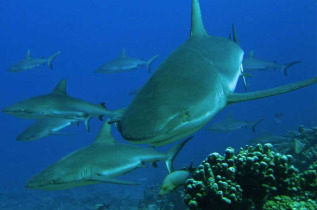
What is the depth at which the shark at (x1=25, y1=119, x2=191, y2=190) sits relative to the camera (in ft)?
13.0

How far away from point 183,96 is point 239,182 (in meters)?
1.51

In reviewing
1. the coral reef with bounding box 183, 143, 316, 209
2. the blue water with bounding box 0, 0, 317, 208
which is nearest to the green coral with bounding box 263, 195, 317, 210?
the coral reef with bounding box 183, 143, 316, 209

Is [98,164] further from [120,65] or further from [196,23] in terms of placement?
[120,65]

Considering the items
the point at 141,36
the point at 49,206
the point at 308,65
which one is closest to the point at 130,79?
the point at 141,36

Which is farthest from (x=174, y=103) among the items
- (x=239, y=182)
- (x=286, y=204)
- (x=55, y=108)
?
(x=55, y=108)

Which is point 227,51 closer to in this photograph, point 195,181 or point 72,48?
point 195,181

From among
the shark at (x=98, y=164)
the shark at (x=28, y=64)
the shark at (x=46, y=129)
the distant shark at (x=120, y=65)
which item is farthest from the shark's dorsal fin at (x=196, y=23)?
the shark at (x=28, y=64)

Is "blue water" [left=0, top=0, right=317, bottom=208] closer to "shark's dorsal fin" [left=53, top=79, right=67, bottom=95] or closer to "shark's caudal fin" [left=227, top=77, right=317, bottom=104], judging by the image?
"shark's dorsal fin" [left=53, top=79, right=67, bottom=95]

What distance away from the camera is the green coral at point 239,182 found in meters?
2.96

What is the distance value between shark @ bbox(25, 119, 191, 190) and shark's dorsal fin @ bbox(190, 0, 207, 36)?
151cm

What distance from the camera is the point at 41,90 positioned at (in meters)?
131

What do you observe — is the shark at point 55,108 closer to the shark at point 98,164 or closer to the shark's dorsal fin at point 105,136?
the shark's dorsal fin at point 105,136

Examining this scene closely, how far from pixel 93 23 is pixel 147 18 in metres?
28.9

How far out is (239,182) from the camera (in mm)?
3275
